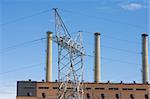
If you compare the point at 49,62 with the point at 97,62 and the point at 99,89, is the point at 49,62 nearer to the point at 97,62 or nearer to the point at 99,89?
the point at 97,62

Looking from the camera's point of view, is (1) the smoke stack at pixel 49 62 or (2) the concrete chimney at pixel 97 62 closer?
(1) the smoke stack at pixel 49 62

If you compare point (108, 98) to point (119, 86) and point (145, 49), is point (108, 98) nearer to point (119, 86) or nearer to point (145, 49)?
point (119, 86)

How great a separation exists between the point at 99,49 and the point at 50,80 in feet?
31.5

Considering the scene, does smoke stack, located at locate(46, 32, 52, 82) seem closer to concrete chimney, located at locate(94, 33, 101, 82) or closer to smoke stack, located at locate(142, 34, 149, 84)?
concrete chimney, located at locate(94, 33, 101, 82)

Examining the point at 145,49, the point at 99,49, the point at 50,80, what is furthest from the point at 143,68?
the point at 50,80

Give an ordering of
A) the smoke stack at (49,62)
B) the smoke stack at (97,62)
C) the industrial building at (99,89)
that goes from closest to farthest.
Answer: the smoke stack at (49,62), the smoke stack at (97,62), the industrial building at (99,89)

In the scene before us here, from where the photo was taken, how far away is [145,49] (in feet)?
237

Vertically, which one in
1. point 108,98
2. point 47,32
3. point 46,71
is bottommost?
point 108,98

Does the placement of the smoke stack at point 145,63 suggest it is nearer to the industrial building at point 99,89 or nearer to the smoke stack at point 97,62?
the industrial building at point 99,89

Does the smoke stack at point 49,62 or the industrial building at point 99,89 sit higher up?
the smoke stack at point 49,62

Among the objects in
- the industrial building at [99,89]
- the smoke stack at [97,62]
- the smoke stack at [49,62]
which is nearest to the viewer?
the smoke stack at [49,62]

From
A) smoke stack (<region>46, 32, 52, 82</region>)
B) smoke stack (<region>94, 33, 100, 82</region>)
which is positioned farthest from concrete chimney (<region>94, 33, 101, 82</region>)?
smoke stack (<region>46, 32, 52, 82</region>)

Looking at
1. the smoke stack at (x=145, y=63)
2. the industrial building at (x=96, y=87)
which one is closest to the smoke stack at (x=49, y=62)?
the industrial building at (x=96, y=87)

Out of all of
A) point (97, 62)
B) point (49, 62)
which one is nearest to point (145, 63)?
point (97, 62)
